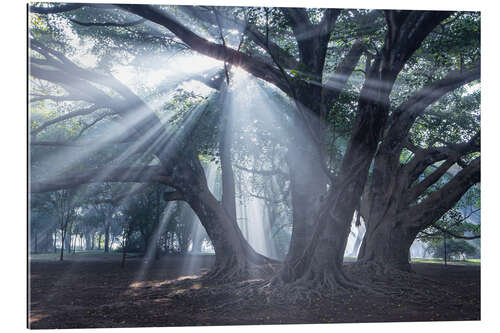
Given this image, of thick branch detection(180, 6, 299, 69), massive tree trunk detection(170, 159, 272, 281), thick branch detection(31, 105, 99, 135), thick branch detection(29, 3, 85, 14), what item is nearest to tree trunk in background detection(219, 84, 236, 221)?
massive tree trunk detection(170, 159, 272, 281)

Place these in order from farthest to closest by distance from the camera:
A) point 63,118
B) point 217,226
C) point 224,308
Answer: point 217,226 < point 63,118 < point 224,308

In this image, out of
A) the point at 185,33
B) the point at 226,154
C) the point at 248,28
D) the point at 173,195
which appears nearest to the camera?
the point at 185,33

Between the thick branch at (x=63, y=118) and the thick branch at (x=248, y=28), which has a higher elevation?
the thick branch at (x=248, y=28)

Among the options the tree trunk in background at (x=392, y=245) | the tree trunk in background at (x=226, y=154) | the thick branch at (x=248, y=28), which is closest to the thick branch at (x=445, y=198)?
the tree trunk in background at (x=392, y=245)

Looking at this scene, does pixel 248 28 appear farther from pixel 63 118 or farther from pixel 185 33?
pixel 63 118

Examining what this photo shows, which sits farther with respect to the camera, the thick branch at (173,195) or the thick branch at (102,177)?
the thick branch at (173,195)

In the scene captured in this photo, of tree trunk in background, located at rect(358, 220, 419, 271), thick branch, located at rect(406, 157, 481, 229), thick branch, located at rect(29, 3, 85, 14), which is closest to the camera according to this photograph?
thick branch, located at rect(29, 3, 85, 14)

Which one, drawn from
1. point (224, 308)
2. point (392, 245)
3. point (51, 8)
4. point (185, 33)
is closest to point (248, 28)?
point (185, 33)

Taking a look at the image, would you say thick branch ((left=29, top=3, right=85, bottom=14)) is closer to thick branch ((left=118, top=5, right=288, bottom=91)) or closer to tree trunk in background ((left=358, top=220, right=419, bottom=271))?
thick branch ((left=118, top=5, right=288, bottom=91))

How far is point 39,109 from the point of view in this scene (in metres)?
7.01

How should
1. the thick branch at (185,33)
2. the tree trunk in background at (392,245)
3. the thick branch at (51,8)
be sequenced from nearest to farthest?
the thick branch at (185,33)
the thick branch at (51,8)
the tree trunk in background at (392,245)

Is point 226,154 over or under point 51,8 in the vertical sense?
under

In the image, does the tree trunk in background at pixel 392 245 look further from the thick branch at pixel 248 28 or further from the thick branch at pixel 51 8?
the thick branch at pixel 51 8
